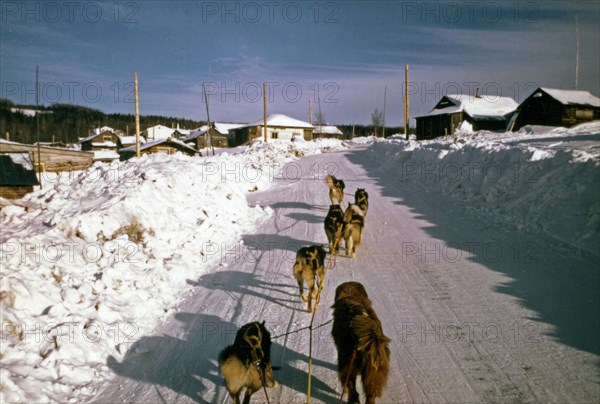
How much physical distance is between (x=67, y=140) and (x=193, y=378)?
127m

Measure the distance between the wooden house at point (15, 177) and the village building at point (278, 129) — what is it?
45.7 m

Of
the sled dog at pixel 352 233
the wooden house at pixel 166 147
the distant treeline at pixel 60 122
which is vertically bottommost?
the sled dog at pixel 352 233

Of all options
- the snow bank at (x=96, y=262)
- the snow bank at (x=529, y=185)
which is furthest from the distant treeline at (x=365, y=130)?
the snow bank at (x=96, y=262)

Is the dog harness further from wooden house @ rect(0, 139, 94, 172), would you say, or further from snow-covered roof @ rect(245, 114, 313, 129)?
snow-covered roof @ rect(245, 114, 313, 129)

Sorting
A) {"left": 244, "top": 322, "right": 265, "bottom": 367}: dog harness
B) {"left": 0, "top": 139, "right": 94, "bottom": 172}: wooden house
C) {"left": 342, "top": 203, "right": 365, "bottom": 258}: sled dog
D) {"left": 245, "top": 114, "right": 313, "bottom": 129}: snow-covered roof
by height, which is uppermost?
{"left": 245, "top": 114, "right": 313, "bottom": 129}: snow-covered roof

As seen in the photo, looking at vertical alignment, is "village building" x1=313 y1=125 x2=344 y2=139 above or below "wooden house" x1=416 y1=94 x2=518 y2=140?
above

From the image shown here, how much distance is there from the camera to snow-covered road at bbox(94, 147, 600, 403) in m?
4.19

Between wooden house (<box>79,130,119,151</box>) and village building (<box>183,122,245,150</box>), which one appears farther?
wooden house (<box>79,130,119,151</box>)

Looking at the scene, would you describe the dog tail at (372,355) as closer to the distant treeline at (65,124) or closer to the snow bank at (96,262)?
the snow bank at (96,262)

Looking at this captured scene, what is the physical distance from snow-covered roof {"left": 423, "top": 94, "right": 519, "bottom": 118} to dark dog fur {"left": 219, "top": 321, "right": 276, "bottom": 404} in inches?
1628

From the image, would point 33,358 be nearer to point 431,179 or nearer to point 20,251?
point 20,251

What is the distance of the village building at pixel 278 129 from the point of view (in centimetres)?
6069

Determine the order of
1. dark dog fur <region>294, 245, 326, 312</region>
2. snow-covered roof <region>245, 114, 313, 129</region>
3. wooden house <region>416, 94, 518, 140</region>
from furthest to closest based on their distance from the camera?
snow-covered roof <region>245, 114, 313, 129</region> → wooden house <region>416, 94, 518, 140</region> → dark dog fur <region>294, 245, 326, 312</region>

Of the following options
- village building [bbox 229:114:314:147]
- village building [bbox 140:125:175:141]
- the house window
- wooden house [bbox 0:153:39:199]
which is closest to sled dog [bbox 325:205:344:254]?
wooden house [bbox 0:153:39:199]
